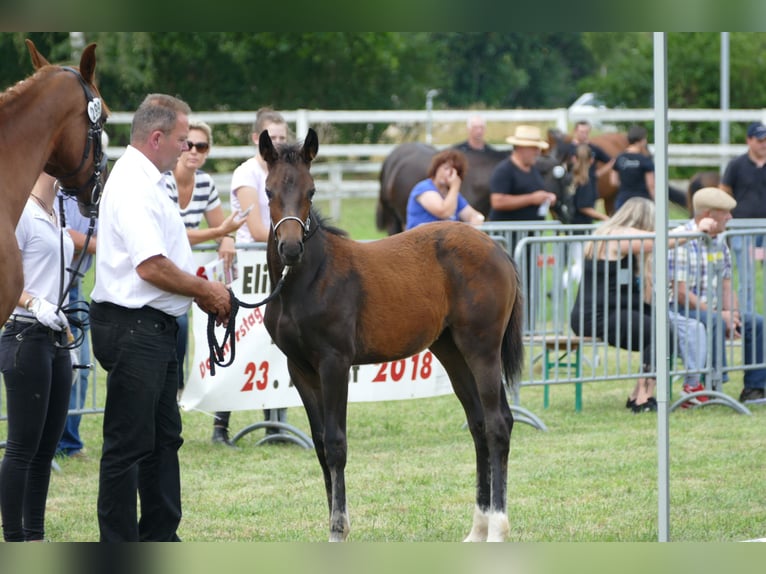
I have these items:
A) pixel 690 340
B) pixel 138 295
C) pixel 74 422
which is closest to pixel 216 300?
pixel 138 295

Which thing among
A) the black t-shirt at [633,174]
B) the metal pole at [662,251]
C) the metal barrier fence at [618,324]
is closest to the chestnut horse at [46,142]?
the metal pole at [662,251]

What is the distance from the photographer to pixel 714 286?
974 cm

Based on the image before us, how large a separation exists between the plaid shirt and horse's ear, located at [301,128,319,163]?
4.78 meters

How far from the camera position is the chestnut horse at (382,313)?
18.2 ft

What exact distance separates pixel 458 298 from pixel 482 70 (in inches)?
1597

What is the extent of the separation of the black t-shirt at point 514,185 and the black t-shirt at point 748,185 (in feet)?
7.54

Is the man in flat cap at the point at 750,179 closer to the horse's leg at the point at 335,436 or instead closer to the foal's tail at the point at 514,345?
the foal's tail at the point at 514,345

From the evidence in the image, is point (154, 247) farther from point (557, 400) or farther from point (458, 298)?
point (557, 400)

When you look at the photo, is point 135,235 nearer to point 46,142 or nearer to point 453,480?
point 46,142

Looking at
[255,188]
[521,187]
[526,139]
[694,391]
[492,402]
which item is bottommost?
[492,402]

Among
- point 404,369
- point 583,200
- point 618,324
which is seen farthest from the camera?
point 583,200

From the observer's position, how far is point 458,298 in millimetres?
6070

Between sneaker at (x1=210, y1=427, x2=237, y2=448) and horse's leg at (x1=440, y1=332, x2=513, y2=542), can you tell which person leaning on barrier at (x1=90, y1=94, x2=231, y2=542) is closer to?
horse's leg at (x1=440, y1=332, x2=513, y2=542)

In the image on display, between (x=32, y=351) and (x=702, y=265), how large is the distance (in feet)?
19.4
